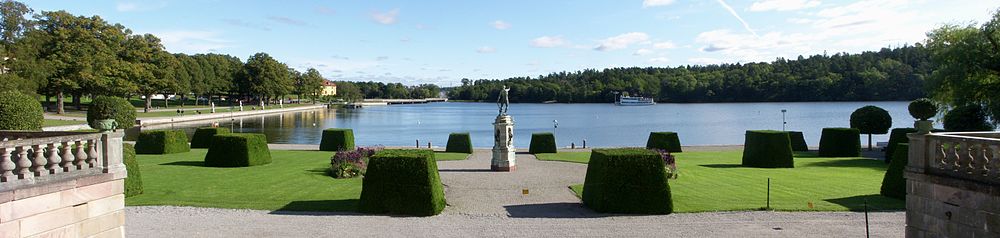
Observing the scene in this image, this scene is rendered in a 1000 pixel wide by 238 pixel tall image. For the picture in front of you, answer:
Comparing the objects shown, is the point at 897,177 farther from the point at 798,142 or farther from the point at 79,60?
the point at 79,60

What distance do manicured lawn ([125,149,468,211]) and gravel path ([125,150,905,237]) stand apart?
0.82 m

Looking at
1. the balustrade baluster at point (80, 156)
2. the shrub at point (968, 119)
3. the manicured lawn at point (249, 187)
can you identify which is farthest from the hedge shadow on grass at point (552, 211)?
the shrub at point (968, 119)

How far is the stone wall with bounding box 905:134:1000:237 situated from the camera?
279 inches

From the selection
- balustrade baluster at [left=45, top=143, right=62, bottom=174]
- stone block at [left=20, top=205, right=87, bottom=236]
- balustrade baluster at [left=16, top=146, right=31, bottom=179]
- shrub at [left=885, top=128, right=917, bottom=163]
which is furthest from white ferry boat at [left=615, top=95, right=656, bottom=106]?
balustrade baluster at [left=16, top=146, right=31, bottom=179]

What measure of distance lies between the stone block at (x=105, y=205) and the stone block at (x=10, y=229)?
1029mm

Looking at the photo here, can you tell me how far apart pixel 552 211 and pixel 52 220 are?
811cm

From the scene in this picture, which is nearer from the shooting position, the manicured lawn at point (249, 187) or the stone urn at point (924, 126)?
the stone urn at point (924, 126)

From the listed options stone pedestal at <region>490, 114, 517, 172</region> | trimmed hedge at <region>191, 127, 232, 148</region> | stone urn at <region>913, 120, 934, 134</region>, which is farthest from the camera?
trimmed hedge at <region>191, 127, 232, 148</region>

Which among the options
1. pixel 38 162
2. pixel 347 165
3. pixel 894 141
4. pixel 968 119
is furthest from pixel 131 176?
pixel 968 119

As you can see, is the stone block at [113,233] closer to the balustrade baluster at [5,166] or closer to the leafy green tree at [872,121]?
the balustrade baluster at [5,166]

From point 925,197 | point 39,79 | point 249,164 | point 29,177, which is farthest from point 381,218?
point 39,79

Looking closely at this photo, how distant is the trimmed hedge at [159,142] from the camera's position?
2386 centimetres

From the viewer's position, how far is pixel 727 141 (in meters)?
44.3

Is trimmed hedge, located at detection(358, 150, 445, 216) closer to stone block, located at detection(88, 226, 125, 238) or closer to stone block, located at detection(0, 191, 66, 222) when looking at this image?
stone block, located at detection(88, 226, 125, 238)
